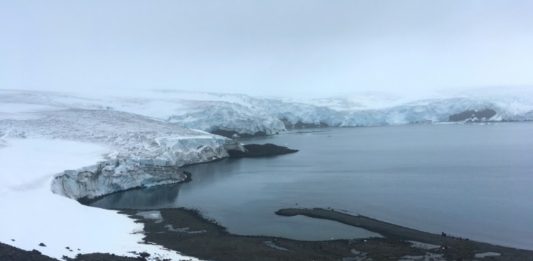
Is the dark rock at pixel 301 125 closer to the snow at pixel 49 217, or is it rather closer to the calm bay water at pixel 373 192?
the calm bay water at pixel 373 192

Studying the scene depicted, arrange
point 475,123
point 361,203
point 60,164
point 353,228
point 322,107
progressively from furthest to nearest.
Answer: point 322,107, point 475,123, point 60,164, point 361,203, point 353,228

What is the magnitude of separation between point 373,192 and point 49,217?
25473 millimetres

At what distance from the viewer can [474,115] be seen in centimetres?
15112

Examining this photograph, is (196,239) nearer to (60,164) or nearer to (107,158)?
(60,164)

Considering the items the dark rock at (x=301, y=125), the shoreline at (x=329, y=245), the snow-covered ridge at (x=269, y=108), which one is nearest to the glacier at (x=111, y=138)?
the snow-covered ridge at (x=269, y=108)

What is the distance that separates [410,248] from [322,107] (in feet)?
440

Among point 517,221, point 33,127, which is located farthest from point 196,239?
point 33,127

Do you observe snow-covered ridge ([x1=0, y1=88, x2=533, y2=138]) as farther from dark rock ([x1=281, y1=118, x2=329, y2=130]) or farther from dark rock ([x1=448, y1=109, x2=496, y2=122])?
dark rock ([x1=448, y1=109, x2=496, y2=122])

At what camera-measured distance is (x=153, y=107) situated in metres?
112

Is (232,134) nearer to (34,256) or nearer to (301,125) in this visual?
(301,125)

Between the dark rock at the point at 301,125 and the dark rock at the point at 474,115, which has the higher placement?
the dark rock at the point at 474,115

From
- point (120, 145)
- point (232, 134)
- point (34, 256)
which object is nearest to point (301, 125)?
point (232, 134)

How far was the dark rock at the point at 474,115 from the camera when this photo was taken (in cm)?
14832

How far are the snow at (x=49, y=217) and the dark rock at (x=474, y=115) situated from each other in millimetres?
128597
